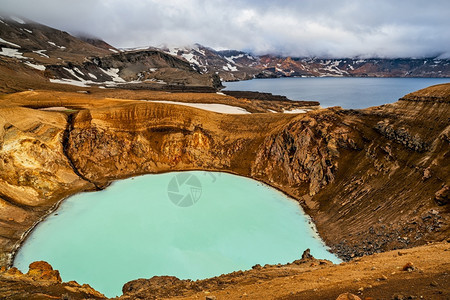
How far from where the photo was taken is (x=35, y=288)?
504 inches

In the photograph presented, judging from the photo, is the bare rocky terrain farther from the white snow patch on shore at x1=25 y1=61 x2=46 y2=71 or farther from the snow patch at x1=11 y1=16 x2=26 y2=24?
the snow patch at x1=11 y1=16 x2=26 y2=24

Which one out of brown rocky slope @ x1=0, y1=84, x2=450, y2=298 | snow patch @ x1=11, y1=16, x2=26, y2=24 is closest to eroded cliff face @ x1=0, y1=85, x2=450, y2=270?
brown rocky slope @ x1=0, y1=84, x2=450, y2=298

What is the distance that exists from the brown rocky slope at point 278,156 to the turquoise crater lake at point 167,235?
2162 millimetres

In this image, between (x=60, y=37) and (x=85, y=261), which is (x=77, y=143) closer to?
(x=85, y=261)

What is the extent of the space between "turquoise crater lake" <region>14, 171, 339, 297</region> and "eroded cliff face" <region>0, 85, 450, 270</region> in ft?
7.18

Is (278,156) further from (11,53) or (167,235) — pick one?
(11,53)

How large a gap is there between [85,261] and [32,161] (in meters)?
17.2

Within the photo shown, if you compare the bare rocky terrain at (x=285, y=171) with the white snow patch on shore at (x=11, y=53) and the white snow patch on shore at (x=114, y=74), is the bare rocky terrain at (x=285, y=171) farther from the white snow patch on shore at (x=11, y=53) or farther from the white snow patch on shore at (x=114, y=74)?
the white snow patch on shore at (x=114, y=74)

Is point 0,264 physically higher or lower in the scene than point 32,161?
lower

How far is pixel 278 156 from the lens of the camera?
3572 centimetres

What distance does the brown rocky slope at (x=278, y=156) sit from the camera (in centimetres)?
2092

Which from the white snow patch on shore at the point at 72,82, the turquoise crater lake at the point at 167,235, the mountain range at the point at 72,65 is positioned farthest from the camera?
the white snow patch on shore at the point at 72,82

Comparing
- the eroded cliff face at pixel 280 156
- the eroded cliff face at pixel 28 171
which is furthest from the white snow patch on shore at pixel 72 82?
the eroded cliff face at pixel 28 171

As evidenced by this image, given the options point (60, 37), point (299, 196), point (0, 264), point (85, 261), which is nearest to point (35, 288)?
point (85, 261)
